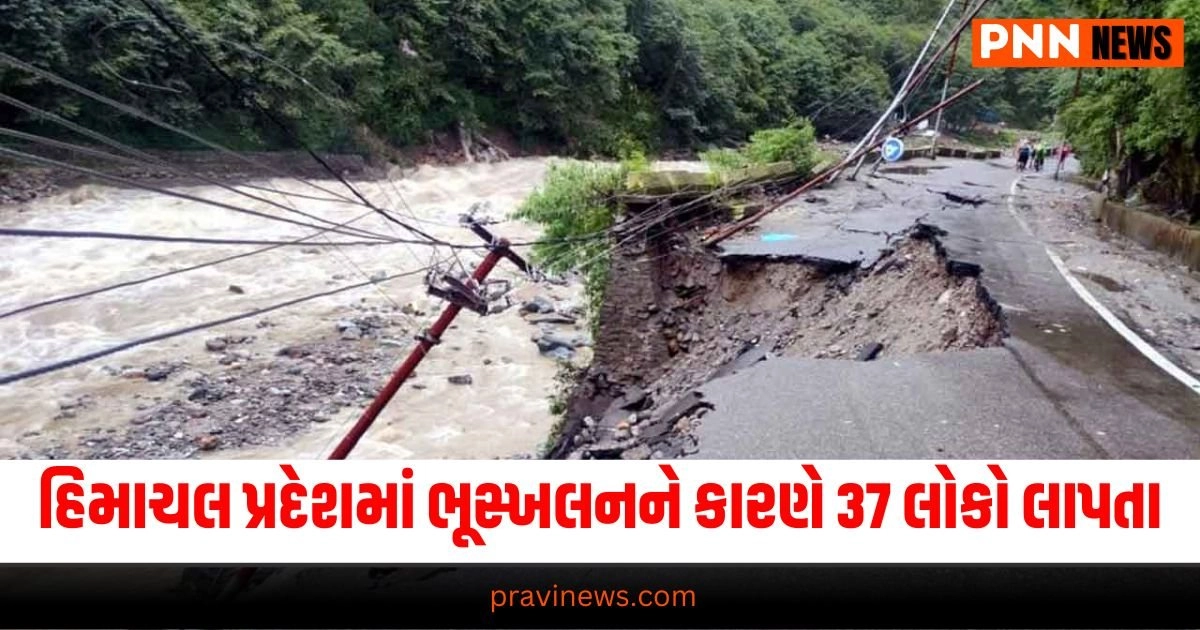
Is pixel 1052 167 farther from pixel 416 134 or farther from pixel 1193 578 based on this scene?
pixel 1193 578

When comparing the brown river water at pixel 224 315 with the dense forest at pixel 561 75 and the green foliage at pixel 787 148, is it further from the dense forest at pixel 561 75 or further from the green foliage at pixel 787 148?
the green foliage at pixel 787 148

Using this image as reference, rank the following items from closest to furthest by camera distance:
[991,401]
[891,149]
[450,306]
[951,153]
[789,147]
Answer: [450,306] < [991,401] < [891,149] < [789,147] < [951,153]

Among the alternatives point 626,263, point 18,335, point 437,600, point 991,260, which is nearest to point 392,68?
point 18,335

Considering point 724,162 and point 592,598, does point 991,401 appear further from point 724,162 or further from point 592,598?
point 724,162

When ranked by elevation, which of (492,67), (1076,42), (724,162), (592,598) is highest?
(492,67)

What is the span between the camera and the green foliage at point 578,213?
9.44 meters

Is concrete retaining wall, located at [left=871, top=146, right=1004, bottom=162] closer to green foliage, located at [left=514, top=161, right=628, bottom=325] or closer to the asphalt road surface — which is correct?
green foliage, located at [left=514, top=161, right=628, bottom=325]

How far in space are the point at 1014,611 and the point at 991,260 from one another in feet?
24.0

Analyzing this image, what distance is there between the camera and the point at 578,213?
996 centimetres

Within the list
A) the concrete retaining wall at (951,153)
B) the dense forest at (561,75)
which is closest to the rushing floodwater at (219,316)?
the dense forest at (561,75)

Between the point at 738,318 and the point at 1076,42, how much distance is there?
4872 millimetres

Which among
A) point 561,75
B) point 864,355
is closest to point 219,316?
point 864,355

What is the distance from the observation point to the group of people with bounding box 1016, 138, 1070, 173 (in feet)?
86.3

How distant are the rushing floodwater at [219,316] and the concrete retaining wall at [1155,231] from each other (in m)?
8.34
